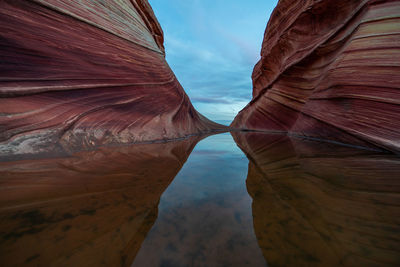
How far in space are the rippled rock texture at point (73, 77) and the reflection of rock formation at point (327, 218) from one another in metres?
1.90

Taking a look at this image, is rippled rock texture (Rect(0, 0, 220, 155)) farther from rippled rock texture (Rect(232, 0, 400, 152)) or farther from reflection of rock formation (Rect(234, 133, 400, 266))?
rippled rock texture (Rect(232, 0, 400, 152))

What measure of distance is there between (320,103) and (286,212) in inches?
139

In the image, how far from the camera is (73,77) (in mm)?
1851

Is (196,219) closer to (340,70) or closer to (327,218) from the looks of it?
(327,218)

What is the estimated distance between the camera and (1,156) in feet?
4.05

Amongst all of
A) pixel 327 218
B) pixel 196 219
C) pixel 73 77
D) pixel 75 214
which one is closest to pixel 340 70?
pixel 327 218

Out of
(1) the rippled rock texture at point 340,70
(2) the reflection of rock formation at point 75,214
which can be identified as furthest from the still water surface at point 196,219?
(1) the rippled rock texture at point 340,70

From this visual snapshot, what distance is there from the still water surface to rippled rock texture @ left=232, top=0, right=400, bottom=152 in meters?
1.74

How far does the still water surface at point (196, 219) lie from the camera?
40cm

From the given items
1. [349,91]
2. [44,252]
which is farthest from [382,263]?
[349,91]

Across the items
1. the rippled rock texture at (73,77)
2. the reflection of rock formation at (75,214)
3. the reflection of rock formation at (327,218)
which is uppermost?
the rippled rock texture at (73,77)

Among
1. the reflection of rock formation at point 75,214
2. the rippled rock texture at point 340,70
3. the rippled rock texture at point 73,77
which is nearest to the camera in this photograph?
the reflection of rock formation at point 75,214

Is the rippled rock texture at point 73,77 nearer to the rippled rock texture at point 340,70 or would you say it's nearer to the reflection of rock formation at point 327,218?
the reflection of rock formation at point 327,218

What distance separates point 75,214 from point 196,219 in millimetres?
441
